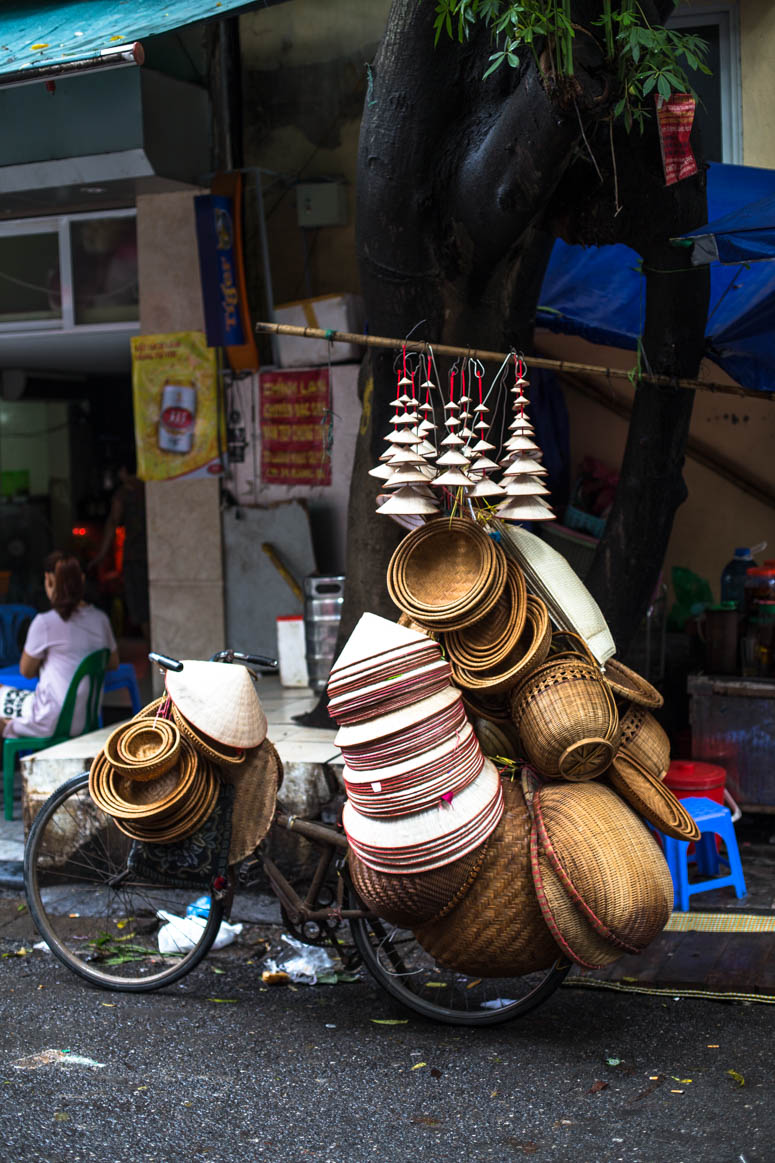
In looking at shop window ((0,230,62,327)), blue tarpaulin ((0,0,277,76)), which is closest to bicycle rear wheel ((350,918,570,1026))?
blue tarpaulin ((0,0,277,76))

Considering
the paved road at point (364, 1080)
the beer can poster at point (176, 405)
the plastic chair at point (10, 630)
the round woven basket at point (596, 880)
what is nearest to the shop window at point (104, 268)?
the beer can poster at point (176, 405)

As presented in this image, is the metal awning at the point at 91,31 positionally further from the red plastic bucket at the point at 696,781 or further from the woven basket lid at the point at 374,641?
the red plastic bucket at the point at 696,781

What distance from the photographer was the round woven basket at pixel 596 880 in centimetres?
388

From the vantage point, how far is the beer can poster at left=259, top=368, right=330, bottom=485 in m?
7.93

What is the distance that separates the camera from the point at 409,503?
4355mm

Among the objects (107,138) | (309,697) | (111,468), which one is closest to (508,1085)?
(309,697)

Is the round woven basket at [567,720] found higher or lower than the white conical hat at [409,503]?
lower

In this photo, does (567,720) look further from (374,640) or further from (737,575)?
(737,575)

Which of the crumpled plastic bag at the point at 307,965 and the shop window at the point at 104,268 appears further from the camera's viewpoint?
the shop window at the point at 104,268

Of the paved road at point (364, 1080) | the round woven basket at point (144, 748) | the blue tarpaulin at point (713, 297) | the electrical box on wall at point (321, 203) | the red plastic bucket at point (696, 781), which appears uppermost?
the electrical box on wall at point (321, 203)

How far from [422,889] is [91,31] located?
4.44m

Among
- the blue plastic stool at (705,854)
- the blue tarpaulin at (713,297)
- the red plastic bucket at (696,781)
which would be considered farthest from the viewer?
the blue tarpaulin at (713,297)

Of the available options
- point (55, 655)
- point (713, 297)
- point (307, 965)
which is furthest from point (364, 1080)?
point (713, 297)

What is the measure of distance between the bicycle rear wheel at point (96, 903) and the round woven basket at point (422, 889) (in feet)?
2.58
